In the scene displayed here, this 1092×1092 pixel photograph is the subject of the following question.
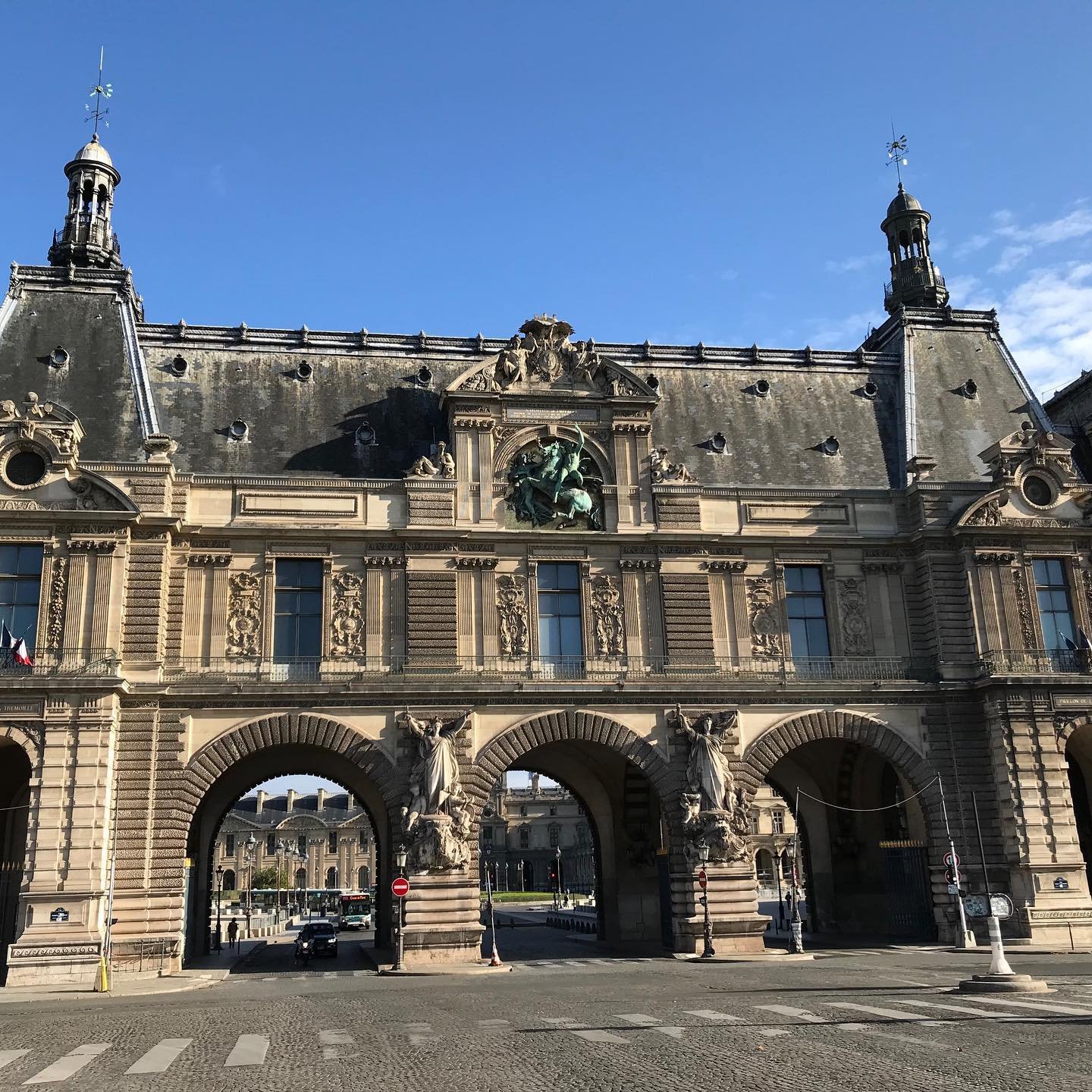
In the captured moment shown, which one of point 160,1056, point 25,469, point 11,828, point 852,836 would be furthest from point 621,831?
point 160,1056

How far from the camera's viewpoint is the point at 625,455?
141ft

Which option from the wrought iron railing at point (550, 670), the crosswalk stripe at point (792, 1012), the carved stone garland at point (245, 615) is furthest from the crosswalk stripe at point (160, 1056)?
the carved stone garland at point (245, 615)

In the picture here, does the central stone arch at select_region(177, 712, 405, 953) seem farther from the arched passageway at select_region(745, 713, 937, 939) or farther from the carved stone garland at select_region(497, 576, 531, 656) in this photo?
the arched passageway at select_region(745, 713, 937, 939)

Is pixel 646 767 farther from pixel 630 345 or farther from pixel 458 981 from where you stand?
pixel 630 345

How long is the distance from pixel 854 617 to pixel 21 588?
2850 cm

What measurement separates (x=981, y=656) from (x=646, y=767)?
12.7 m

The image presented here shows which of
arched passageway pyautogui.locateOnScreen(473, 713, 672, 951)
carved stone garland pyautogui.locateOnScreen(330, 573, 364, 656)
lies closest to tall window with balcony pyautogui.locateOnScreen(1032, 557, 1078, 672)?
arched passageway pyautogui.locateOnScreen(473, 713, 672, 951)

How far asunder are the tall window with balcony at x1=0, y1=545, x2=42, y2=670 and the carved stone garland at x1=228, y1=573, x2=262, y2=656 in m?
→ 5.96

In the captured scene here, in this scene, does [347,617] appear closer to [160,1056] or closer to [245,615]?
[245,615]

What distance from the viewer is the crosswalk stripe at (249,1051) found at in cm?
1683

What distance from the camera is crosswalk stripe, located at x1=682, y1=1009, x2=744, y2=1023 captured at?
2022 cm

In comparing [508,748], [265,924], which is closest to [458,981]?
[508,748]

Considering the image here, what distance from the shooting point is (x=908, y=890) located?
142 feet

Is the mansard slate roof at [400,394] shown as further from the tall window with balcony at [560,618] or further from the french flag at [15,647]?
the tall window with balcony at [560,618]
